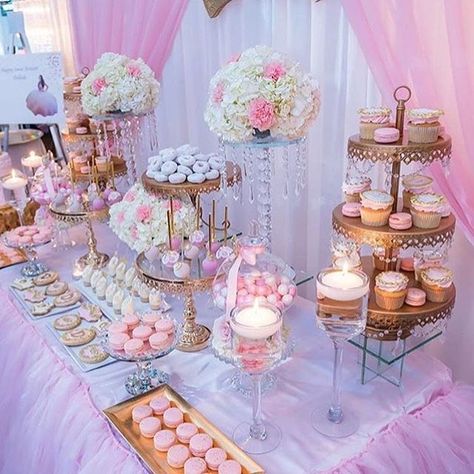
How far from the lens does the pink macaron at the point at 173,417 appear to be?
124cm

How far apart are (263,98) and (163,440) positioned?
0.82 m

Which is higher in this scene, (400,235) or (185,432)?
(400,235)

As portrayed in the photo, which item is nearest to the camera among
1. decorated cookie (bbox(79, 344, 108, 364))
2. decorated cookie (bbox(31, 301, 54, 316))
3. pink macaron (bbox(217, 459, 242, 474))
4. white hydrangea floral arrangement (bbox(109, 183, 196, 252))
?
pink macaron (bbox(217, 459, 242, 474))

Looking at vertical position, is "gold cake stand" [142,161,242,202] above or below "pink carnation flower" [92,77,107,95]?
below

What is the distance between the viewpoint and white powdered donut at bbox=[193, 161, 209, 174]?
159cm

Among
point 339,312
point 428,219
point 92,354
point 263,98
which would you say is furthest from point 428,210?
point 92,354

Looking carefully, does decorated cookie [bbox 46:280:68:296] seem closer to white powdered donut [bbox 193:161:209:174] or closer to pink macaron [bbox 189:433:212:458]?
white powdered donut [bbox 193:161:209:174]

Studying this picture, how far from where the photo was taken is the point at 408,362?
1488mm

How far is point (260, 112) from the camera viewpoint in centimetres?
135

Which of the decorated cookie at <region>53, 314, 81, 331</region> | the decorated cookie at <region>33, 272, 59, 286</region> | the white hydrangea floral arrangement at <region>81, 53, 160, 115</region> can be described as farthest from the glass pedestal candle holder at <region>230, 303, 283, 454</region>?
the white hydrangea floral arrangement at <region>81, 53, 160, 115</region>

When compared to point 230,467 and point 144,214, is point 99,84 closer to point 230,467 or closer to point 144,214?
point 144,214

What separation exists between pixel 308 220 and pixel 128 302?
90cm

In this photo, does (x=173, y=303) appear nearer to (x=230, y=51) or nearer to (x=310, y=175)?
(x=310, y=175)

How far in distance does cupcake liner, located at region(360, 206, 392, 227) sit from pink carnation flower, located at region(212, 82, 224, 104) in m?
0.46
